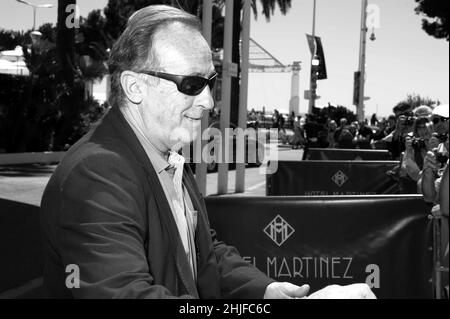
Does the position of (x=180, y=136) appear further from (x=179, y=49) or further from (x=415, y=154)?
(x=415, y=154)

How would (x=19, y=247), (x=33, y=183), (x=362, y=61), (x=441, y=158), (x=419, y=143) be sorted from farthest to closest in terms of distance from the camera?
1. (x=362, y=61)
2. (x=33, y=183)
3. (x=19, y=247)
4. (x=419, y=143)
5. (x=441, y=158)

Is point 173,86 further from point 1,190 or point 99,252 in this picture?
point 1,190

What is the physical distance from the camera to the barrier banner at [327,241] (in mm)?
3803

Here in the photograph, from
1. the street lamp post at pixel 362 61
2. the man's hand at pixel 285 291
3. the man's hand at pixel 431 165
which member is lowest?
the man's hand at pixel 285 291

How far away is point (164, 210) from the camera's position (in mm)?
1639

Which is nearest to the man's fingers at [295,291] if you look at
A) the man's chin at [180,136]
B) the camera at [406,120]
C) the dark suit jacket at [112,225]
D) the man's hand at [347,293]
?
the dark suit jacket at [112,225]

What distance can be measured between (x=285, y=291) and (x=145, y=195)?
1.60ft

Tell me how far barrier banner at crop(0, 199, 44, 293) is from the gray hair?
14.4 ft

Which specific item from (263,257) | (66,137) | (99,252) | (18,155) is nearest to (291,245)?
(263,257)

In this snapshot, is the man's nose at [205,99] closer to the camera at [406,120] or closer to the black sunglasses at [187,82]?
the black sunglasses at [187,82]

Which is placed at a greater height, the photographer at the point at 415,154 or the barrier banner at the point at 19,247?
the photographer at the point at 415,154

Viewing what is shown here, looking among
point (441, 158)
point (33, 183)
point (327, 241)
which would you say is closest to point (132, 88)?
point (327, 241)

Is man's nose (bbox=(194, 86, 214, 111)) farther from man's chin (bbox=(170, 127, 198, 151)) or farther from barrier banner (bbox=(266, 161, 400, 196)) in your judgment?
barrier banner (bbox=(266, 161, 400, 196))
